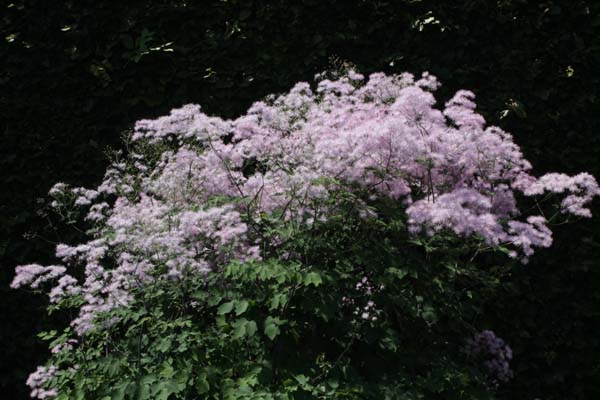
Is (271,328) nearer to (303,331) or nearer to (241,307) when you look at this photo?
(241,307)

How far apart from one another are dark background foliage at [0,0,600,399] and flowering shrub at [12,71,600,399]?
1.32 metres

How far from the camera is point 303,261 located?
3.13 metres

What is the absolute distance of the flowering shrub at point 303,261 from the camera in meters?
2.71

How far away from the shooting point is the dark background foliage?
428 centimetres

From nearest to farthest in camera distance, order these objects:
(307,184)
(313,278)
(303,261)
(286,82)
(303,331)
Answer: (313,278)
(307,184)
(303,331)
(303,261)
(286,82)

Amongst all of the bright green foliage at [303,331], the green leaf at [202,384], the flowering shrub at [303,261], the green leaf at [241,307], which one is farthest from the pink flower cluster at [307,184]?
the green leaf at [202,384]

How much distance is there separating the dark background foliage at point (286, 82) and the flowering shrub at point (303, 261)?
1.32 metres

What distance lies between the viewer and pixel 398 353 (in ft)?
9.66

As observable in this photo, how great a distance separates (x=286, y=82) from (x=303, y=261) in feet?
6.82

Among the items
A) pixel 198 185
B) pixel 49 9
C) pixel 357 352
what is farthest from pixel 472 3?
pixel 49 9

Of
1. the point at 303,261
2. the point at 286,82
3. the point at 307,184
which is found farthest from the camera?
the point at 286,82

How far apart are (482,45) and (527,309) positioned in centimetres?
214

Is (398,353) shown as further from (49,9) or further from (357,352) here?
(49,9)

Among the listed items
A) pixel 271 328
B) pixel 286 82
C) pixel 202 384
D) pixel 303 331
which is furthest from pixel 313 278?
pixel 286 82
